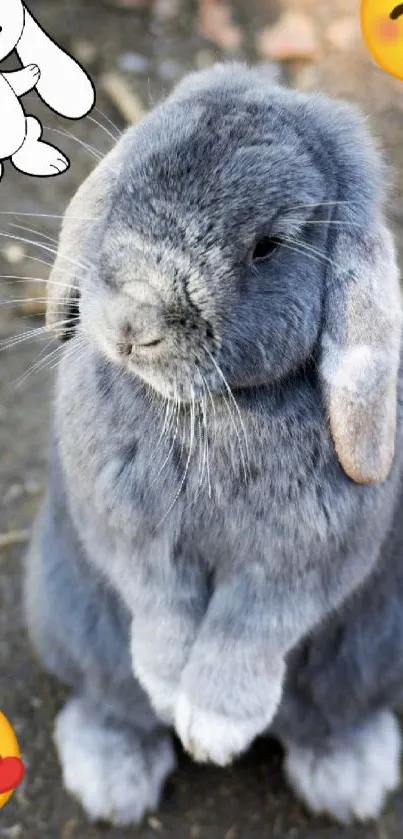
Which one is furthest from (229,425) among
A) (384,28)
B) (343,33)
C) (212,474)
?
(343,33)

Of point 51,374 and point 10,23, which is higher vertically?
point 10,23

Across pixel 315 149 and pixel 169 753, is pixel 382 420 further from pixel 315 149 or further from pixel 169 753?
pixel 169 753

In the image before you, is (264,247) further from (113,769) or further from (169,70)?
(169,70)

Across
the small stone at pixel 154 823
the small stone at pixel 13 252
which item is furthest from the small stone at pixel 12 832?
the small stone at pixel 13 252

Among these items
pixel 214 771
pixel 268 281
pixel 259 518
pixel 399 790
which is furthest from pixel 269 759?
pixel 268 281

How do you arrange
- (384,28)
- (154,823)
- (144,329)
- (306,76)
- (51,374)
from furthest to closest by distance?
1. (306,76)
2. (51,374)
3. (154,823)
4. (384,28)
5. (144,329)
